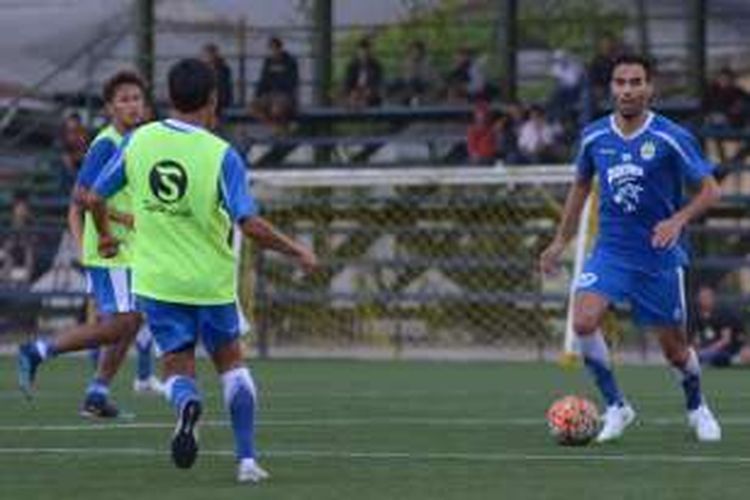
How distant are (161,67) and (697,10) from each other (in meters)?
8.29

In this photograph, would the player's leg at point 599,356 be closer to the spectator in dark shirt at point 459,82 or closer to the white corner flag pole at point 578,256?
the white corner flag pole at point 578,256

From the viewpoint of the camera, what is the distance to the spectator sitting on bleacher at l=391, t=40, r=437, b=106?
114 ft

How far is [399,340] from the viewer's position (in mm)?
30547

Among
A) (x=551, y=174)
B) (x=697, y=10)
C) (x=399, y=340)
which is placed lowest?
(x=399, y=340)

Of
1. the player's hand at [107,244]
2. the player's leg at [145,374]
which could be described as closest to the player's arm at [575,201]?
the player's hand at [107,244]

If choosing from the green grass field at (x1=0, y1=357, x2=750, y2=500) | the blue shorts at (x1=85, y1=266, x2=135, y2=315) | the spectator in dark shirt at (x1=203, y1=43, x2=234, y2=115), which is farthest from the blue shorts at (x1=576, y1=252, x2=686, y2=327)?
the spectator in dark shirt at (x1=203, y1=43, x2=234, y2=115)

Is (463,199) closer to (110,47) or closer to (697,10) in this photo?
(697,10)

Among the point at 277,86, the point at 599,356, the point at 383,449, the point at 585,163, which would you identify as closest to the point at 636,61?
the point at 585,163

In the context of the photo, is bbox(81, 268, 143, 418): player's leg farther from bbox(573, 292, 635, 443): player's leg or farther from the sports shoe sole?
the sports shoe sole

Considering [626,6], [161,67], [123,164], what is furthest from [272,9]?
[123,164]

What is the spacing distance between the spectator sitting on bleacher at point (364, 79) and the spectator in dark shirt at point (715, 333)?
24.8 ft

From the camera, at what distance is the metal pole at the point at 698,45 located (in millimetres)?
32375

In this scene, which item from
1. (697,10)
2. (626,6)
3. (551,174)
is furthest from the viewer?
A: (626,6)

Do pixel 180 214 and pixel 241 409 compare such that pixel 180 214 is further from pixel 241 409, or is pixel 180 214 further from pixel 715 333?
pixel 715 333
